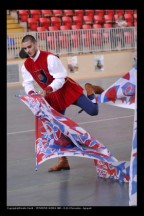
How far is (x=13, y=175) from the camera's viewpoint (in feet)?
26.0

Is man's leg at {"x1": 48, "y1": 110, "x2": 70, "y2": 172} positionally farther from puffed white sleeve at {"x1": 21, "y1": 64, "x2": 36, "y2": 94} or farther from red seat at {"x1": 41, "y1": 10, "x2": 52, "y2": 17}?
red seat at {"x1": 41, "y1": 10, "x2": 52, "y2": 17}

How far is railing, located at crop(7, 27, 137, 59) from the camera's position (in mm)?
19694

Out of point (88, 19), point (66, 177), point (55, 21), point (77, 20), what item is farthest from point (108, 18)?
point (66, 177)

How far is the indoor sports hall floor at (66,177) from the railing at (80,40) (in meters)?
8.09

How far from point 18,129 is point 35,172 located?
142 inches

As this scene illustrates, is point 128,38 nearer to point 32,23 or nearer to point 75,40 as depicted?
point 75,40

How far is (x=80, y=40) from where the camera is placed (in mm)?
21328

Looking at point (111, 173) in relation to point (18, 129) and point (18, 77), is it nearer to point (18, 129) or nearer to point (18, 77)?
point (18, 129)

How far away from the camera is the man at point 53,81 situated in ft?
24.6

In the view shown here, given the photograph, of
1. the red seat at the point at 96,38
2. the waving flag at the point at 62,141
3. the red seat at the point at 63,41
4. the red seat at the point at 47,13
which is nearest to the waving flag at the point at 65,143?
the waving flag at the point at 62,141

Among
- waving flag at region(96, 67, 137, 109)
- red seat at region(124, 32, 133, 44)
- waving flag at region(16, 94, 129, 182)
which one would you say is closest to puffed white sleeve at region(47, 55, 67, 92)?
waving flag at region(16, 94, 129, 182)

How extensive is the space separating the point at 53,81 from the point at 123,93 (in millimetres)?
1358

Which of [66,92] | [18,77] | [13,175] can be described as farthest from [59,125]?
[18,77]

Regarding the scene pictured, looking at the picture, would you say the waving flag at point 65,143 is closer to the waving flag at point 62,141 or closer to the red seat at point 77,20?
→ the waving flag at point 62,141
